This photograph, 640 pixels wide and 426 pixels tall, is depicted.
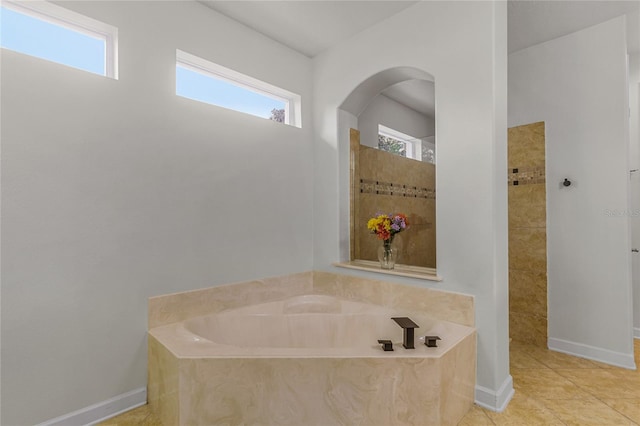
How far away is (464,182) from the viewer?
2148mm

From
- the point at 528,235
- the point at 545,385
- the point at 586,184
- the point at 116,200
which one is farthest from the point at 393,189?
the point at 116,200

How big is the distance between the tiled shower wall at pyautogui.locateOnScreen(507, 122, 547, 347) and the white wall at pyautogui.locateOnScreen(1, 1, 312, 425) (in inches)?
90.5

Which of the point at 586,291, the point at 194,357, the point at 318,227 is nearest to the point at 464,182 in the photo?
the point at 318,227

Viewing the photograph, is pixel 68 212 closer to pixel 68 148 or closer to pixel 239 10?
pixel 68 148

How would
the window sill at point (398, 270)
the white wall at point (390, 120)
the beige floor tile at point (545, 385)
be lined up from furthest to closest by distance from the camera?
1. the white wall at point (390, 120)
2. the window sill at point (398, 270)
3. the beige floor tile at point (545, 385)

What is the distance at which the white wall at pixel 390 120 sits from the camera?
3.59 metres

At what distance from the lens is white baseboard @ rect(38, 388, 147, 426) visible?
1781 mm

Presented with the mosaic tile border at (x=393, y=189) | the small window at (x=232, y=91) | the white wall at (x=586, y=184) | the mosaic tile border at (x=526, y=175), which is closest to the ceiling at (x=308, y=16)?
the small window at (x=232, y=91)

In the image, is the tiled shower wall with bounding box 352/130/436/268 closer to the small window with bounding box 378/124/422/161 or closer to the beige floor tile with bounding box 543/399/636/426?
the small window with bounding box 378/124/422/161

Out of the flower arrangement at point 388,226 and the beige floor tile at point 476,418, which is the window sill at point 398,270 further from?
the beige floor tile at point 476,418

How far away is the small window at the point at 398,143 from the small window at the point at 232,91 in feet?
4.26

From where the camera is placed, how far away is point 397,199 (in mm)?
3461

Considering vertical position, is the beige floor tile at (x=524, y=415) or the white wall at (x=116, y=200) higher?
the white wall at (x=116, y=200)

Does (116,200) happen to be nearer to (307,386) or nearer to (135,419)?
(135,419)
